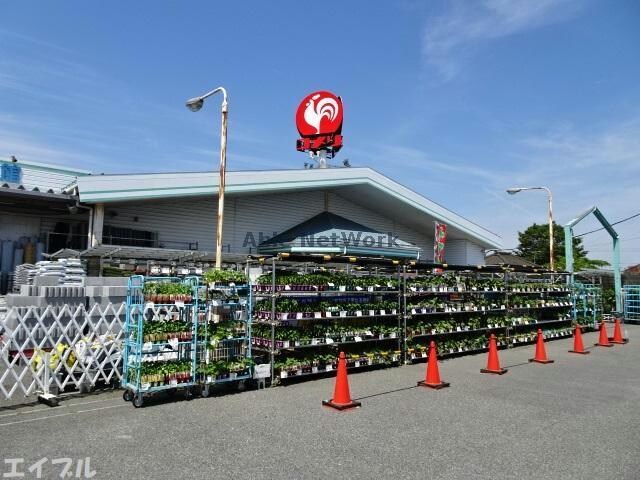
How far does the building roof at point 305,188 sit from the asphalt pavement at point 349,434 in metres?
10.2

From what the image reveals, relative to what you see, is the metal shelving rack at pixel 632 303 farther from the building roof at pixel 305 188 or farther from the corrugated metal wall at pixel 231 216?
the corrugated metal wall at pixel 231 216

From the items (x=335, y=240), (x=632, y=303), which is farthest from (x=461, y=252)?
(x=335, y=240)

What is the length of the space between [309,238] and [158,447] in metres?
19.3

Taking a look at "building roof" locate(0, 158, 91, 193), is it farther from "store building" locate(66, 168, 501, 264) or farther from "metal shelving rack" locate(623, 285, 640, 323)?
"metal shelving rack" locate(623, 285, 640, 323)

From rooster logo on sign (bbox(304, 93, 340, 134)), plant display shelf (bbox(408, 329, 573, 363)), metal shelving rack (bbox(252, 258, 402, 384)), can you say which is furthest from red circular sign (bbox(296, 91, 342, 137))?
metal shelving rack (bbox(252, 258, 402, 384))

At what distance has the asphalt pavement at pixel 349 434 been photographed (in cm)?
609

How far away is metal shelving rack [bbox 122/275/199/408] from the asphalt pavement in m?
0.39

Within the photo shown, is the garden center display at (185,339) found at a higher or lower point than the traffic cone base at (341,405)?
higher

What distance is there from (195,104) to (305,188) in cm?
963

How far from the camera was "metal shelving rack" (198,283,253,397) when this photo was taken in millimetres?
10172

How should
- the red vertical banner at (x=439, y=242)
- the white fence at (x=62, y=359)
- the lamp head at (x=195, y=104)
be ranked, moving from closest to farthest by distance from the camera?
the white fence at (x=62, y=359) → the lamp head at (x=195, y=104) → the red vertical banner at (x=439, y=242)

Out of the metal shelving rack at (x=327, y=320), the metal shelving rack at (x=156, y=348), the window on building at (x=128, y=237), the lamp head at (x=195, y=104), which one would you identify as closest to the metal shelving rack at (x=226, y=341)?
the metal shelving rack at (x=156, y=348)

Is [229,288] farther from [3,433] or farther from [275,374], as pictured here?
[3,433]

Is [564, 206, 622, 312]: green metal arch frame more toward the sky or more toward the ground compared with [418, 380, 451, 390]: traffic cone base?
more toward the sky
